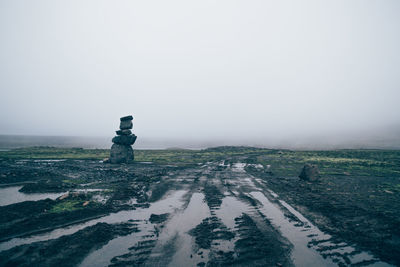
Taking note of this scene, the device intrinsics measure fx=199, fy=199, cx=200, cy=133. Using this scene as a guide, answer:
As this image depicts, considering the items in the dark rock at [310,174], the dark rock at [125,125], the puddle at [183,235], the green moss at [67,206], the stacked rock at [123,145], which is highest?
the dark rock at [125,125]

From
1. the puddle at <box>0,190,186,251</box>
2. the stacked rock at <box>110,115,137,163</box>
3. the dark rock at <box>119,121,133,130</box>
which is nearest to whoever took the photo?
the puddle at <box>0,190,186,251</box>

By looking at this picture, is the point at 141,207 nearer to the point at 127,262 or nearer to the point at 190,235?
the point at 190,235

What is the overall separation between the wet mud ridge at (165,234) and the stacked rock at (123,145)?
68.4 ft

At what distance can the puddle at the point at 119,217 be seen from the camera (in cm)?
830

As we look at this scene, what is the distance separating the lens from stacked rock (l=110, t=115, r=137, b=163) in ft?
120

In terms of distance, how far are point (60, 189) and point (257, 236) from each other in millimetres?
16984

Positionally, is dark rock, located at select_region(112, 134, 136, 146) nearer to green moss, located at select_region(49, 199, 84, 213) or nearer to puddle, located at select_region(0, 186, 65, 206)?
puddle, located at select_region(0, 186, 65, 206)

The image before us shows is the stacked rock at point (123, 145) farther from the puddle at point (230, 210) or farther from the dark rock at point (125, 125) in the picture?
the puddle at point (230, 210)

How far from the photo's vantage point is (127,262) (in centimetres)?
701

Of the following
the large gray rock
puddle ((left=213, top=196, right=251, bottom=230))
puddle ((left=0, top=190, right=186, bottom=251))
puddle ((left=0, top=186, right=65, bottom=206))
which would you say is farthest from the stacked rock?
puddle ((left=213, top=196, right=251, bottom=230))

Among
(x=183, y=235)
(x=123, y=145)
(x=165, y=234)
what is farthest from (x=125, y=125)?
(x=183, y=235)

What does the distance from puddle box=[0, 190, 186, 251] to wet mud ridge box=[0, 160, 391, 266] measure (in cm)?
4

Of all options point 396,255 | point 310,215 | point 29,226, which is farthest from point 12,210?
point 396,255

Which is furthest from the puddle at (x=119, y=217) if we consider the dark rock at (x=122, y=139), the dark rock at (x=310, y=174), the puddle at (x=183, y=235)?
the dark rock at (x=122, y=139)
